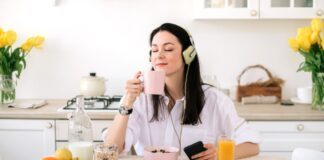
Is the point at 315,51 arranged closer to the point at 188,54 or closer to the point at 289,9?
the point at 289,9

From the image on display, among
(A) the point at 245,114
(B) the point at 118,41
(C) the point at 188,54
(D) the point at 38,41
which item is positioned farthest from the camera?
(B) the point at 118,41

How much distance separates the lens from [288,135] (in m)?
2.71

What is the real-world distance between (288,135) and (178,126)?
3.28ft

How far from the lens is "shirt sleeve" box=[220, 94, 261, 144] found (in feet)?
6.21

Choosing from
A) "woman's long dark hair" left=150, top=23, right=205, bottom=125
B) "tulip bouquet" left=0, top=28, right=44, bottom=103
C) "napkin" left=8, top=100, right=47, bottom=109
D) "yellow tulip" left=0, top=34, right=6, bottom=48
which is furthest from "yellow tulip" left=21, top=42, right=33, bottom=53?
"woman's long dark hair" left=150, top=23, right=205, bottom=125

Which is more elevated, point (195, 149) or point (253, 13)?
point (253, 13)

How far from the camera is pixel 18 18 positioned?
3205 millimetres

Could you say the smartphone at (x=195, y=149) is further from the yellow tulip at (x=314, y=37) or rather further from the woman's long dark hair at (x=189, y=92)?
the yellow tulip at (x=314, y=37)

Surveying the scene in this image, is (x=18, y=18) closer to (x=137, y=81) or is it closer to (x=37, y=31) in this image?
(x=37, y=31)

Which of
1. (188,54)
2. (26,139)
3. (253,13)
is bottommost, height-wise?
(26,139)

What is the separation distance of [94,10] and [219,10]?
0.93 metres

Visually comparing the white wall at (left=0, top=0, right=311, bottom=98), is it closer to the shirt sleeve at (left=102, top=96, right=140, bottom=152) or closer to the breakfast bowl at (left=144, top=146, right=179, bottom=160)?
the shirt sleeve at (left=102, top=96, right=140, bottom=152)

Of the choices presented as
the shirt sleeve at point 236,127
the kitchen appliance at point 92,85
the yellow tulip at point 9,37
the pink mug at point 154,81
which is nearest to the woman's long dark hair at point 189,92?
the shirt sleeve at point 236,127

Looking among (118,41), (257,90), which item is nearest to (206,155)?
(257,90)
